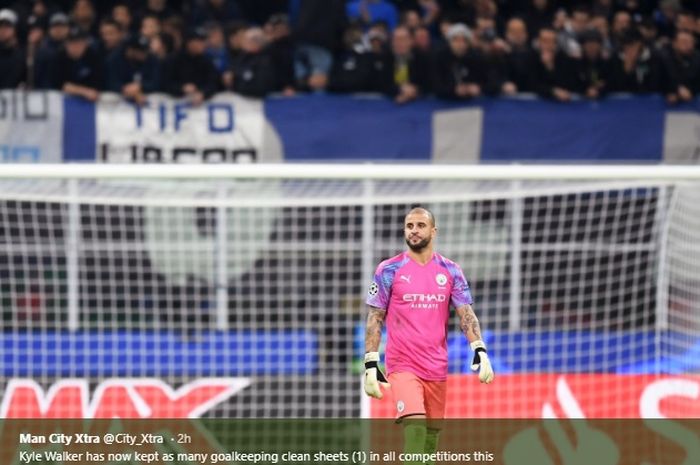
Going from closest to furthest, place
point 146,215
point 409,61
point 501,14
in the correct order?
point 146,215, point 409,61, point 501,14

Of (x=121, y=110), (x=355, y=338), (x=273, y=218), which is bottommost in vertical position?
(x=355, y=338)

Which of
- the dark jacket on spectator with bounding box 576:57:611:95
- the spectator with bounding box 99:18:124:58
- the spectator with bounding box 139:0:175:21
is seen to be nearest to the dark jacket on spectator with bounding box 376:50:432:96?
the dark jacket on spectator with bounding box 576:57:611:95

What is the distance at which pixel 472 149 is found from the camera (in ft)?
51.3

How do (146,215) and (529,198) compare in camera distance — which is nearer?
(146,215)

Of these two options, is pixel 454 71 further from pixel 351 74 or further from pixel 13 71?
pixel 13 71

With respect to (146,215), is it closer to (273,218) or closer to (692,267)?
(273,218)

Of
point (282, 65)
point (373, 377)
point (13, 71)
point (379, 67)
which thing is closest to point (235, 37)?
point (282, 65)

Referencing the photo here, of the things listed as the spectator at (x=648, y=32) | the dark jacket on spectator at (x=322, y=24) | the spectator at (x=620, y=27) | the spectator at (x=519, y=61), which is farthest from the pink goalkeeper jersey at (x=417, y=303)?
the spectator at (x=648, y=32)

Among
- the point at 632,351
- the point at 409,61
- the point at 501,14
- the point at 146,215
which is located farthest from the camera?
the point at 501,14

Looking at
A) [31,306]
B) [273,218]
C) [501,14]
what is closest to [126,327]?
[31,306]

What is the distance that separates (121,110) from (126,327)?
2.61 meters

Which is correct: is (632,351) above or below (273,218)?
below

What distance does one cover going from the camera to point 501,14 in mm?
17328

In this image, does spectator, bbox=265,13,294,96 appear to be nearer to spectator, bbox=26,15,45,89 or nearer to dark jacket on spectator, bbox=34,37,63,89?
dark jacket on spectator, bbox=34,37,63,89
